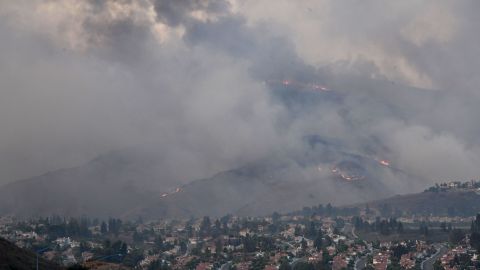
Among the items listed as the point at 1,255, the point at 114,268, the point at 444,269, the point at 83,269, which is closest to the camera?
the point at 1,255

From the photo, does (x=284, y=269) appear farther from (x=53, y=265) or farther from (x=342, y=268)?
(x=53, y=265)

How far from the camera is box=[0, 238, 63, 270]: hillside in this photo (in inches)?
4540

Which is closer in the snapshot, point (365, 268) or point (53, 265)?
point (53, 265)

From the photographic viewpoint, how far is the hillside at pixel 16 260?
115312 millimetres

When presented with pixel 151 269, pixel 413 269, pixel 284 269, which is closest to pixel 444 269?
pixel 413 269

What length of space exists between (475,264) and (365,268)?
26534 mm

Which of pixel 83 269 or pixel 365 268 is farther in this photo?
pixel 365 268

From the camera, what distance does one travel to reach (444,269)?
19188 cm

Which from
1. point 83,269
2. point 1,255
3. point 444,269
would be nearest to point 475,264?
point 444,269

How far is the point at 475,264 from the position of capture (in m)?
197

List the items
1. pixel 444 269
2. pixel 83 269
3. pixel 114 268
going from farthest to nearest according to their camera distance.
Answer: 1. pixel 444 269
2. pixel 114 268
3. pixel 83 269

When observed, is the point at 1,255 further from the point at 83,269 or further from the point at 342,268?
the point at 342,268

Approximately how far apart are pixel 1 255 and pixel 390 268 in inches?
4099

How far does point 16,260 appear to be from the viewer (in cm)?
12031
